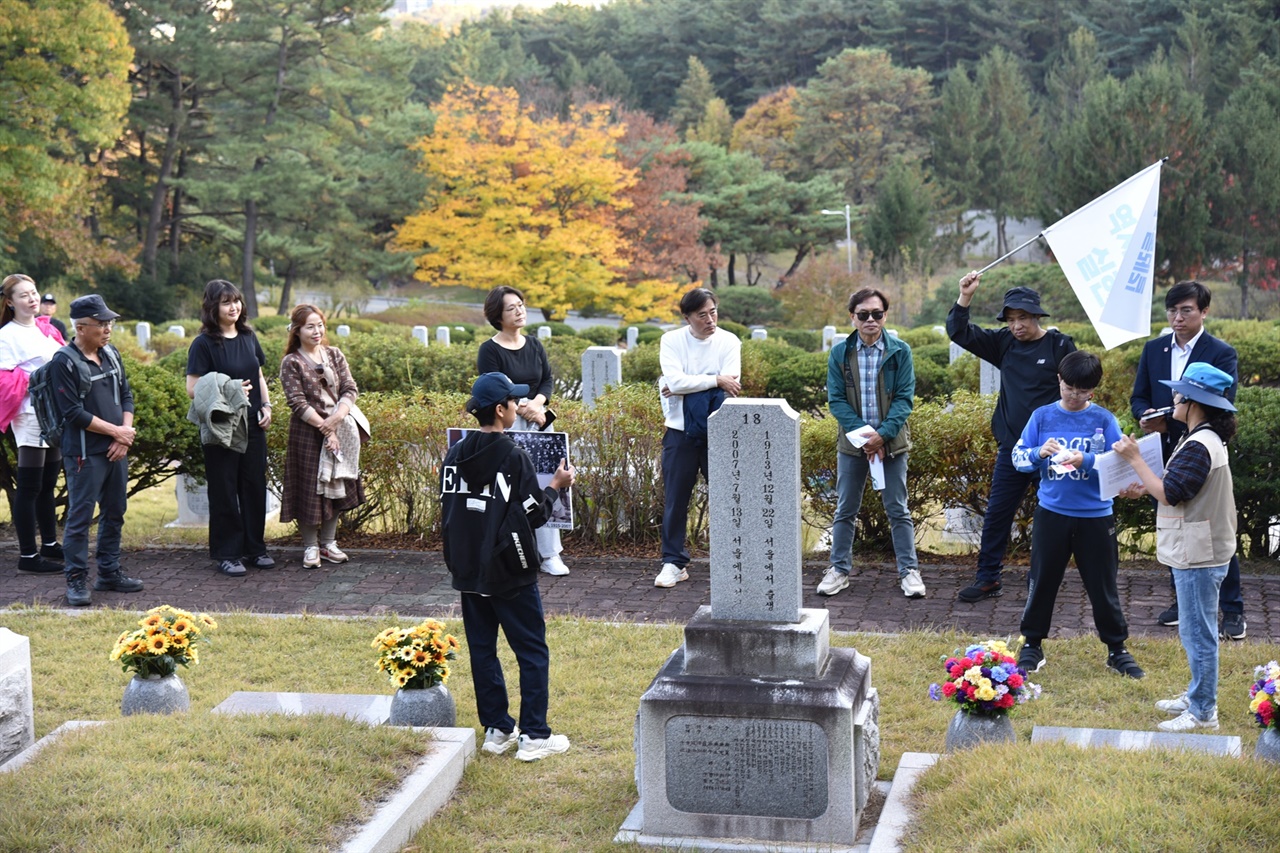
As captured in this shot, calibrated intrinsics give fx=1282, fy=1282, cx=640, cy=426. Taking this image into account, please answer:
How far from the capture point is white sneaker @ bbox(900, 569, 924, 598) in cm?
768

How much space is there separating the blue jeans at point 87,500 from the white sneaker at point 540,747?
3.83 m

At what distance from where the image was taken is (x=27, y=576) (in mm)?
8672

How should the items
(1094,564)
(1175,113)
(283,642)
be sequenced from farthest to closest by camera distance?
(1175,113) < (283,642) < (1094,564)

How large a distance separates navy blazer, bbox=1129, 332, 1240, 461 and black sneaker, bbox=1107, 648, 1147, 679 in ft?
3.77

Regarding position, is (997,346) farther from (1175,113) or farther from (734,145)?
(734,145)

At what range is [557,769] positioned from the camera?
210 inches

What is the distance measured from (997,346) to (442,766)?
4047 millimetres

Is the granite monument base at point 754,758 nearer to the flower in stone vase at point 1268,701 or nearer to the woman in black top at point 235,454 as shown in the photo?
the flower in stone vase at point 1268,701

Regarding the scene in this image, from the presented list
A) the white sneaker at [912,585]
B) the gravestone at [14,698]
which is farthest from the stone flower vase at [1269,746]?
the gravestone at [14,698]

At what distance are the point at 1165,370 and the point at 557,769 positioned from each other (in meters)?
3.80

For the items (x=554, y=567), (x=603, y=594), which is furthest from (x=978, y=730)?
(x=554, y=567)

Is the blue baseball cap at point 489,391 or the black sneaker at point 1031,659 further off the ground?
the blue baseball cap at point 489,391

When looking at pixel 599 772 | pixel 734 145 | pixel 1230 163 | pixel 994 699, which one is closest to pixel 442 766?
pixel 599 772

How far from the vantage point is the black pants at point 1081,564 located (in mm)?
5992
